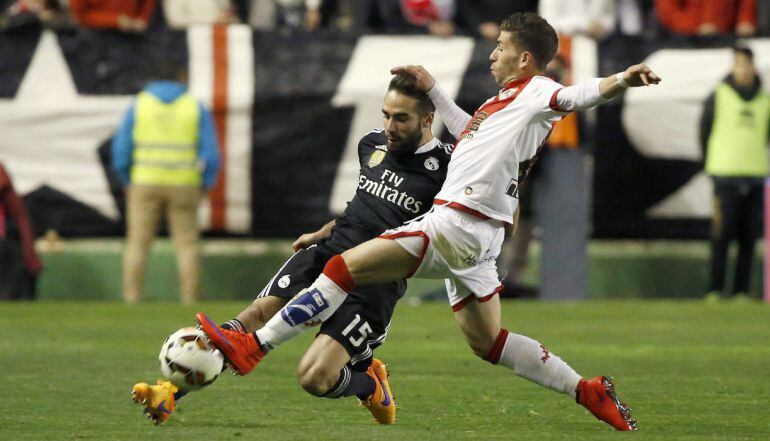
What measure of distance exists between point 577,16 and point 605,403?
28.3 feet

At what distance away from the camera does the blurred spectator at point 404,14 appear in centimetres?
1527

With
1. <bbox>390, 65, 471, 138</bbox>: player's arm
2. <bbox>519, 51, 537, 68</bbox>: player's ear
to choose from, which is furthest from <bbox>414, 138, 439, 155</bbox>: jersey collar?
<bbox>519, 51, 537, 68</bbox>: player's ear

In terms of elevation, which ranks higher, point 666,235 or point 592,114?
point 592,114

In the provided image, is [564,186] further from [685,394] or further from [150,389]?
[150,389]

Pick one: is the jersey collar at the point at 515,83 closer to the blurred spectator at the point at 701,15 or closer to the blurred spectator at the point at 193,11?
the blurred spectator at the point at 193,11

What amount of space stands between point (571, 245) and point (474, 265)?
788 cm

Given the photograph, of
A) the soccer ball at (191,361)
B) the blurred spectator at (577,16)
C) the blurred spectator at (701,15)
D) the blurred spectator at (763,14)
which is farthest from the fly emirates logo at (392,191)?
the blurred spectator at (763,14)

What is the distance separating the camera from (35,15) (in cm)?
1465

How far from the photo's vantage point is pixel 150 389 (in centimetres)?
647

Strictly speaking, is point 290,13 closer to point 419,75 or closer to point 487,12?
point 487,12

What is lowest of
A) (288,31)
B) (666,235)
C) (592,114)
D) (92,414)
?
(666,235)

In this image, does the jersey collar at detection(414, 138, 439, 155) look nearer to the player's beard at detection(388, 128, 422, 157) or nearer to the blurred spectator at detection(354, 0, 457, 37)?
the player's beard at detection(388, 128, 422, 157)

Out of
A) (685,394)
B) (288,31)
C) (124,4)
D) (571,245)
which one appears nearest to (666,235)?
(571,245)

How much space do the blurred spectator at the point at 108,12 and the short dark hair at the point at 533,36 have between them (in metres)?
8.65
